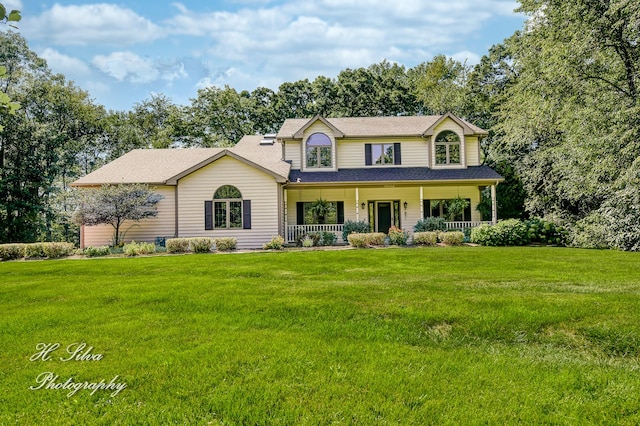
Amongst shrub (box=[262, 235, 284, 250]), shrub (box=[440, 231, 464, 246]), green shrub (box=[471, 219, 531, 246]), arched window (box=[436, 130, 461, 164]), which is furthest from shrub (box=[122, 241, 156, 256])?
arched window (box=[436, 130, 461, 164])

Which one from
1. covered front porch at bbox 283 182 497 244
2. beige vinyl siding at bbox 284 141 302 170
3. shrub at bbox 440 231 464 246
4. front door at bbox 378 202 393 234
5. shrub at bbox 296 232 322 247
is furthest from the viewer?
front door at bbox 378 202 393 234

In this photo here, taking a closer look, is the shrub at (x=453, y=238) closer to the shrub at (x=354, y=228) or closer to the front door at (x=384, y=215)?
the shrub at (x=354, y=228)

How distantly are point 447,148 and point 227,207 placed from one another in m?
12.0

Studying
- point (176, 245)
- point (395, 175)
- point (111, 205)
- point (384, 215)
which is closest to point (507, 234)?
point (395, 175)

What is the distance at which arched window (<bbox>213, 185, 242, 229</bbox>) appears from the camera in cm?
1828

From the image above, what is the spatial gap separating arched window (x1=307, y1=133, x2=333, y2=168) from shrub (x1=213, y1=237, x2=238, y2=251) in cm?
653

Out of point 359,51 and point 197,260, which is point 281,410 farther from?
point 359,51

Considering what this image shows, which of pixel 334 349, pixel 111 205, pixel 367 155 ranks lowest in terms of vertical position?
pixel 334 349

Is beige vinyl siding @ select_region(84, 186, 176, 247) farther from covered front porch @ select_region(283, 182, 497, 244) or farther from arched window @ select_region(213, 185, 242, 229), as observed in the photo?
covered front porch @ select_region(283, 182, 497, 244)

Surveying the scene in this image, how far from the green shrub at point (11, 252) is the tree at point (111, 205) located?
223 cm

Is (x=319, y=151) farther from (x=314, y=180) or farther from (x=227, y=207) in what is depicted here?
(x=227, y=207)

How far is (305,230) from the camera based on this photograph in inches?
784

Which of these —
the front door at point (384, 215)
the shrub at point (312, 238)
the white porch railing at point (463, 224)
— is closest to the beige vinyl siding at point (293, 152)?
→ the shrub at point (312, 238)

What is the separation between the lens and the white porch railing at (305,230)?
19.4 meters
